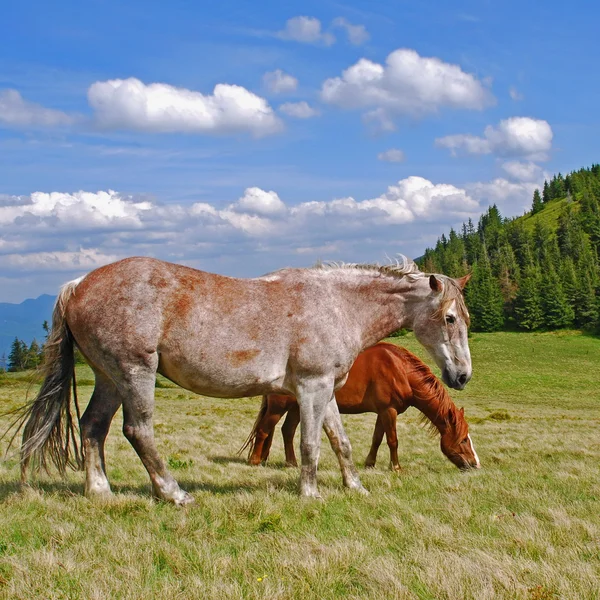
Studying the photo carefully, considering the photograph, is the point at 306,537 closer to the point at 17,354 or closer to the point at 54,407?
the point at 54,407

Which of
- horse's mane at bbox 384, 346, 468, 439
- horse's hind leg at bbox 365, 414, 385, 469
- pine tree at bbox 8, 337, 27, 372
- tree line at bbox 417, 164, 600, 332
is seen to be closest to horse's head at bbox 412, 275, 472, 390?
horse's mane at bbox 384, 346, 468, 439

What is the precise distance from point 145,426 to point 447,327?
14.6 feet

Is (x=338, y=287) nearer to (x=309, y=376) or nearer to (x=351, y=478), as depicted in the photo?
(x=309, y=376)

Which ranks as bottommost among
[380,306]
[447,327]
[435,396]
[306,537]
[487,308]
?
[487,308]

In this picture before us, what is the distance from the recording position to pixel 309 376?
7.75 meters

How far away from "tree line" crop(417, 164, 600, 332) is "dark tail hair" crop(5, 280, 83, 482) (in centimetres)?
6013

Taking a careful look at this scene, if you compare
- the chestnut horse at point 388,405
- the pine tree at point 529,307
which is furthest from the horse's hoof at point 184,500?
the pine tree at point 529,307

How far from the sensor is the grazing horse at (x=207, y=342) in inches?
277

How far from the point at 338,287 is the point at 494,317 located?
340ft

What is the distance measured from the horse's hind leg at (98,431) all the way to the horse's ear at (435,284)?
463cm

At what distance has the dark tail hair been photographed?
7.38 metres

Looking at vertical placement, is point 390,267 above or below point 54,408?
above

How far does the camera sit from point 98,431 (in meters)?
7.75


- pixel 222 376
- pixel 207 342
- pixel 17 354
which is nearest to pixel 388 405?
pixel 222 376
